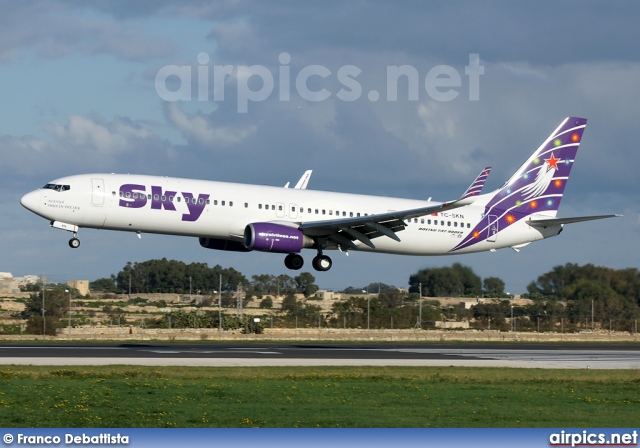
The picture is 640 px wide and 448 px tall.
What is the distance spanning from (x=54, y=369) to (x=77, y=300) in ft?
267

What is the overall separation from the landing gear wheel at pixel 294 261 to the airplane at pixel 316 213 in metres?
0.06

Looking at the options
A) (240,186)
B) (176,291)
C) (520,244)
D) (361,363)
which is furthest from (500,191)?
(176,291)

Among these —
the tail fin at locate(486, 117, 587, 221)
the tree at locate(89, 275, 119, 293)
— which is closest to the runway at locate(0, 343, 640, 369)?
the tail fin at locate(486, 117, 587, 221)

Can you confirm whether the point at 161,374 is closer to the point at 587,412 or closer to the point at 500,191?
the point at 587,412

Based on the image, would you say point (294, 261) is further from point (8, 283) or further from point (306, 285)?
point (8, 283)

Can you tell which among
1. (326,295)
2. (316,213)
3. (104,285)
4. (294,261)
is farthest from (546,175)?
(104,285)

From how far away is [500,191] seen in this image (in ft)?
204

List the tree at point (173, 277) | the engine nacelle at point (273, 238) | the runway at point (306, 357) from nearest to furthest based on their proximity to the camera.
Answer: the runway at point (306, 357) < the engine nacelle at point (273, 238) < the tree at point (173, 277)

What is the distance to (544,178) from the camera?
64312 mm

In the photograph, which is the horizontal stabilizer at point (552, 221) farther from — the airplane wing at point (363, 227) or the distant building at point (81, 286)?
the distant building at point (81, 286)

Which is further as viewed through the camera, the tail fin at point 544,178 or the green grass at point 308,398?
the tail fin at point 544,178

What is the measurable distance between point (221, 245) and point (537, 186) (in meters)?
20.6

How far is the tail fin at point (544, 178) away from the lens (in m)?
62.3

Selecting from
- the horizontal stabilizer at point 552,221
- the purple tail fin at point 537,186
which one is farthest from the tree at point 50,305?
the horizontal stabilizer at point 552,221
